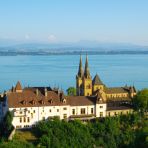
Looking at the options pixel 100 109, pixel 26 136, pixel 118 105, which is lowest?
pixel 26 136

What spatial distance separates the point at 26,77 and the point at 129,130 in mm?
83002

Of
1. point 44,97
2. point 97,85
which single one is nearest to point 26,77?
point 97,85

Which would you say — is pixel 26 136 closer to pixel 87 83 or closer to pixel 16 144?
pixel 16 144

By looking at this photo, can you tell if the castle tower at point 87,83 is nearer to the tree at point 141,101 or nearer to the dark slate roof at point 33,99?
the tree at point 141,101

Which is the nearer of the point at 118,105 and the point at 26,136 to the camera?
the point at 26,136

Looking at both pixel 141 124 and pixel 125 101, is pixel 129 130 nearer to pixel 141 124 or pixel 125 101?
pixel 141 124

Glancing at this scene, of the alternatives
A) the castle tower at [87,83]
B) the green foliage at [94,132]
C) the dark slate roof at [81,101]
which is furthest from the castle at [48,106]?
the castle tower at [87,83]

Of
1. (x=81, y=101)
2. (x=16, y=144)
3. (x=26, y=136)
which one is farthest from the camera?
(x=81, y=101)

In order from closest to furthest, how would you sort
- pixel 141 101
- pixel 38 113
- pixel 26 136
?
pixel 26 136, pixel 38 113, pixel 141 101

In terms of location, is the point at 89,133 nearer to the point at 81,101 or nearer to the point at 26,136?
the point at 81,101

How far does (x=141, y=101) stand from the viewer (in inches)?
1976

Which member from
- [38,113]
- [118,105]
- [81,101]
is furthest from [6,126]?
[118,105]

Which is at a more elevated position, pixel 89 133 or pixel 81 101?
pixel 81 101

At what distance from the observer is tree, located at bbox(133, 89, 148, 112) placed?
164 feet
